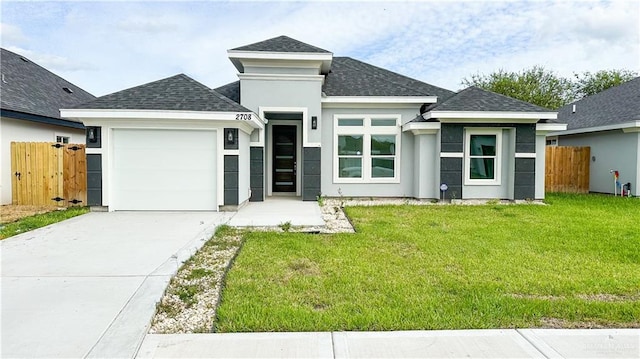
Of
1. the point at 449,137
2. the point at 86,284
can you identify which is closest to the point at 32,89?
the point at 86,284

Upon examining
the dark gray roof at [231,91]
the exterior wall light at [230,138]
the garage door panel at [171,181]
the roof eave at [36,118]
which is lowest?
the garage door panel at [171,181]

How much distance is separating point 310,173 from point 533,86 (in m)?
27.9

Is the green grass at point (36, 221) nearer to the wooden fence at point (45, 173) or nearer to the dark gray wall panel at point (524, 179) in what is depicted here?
the wooden fence at point (45, 173)

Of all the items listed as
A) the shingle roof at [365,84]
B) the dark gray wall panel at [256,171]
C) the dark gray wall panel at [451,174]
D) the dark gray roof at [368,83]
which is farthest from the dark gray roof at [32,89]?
the dark gray wall panel at [451,174]

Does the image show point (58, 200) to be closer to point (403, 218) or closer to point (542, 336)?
point (403, 218)

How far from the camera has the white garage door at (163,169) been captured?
32.3 ft

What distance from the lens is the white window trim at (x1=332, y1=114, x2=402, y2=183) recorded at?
12781mm

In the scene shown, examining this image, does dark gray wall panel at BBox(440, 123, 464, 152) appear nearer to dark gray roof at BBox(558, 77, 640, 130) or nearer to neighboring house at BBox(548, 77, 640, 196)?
neighboring house at BBox(548, 77, 640, 196)

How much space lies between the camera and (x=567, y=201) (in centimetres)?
1239

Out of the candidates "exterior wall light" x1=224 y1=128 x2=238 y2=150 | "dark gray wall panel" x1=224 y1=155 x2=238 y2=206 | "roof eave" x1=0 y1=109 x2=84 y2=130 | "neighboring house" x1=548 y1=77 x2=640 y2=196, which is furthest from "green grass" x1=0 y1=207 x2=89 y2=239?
"neighboring house" x1=548 y1=77 x2=640 y2=196

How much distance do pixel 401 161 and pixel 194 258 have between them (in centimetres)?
894

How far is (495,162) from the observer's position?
40.3ft

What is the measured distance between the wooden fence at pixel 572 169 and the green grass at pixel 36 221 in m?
17.0

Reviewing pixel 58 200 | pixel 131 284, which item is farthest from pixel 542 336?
pixel 58 200
